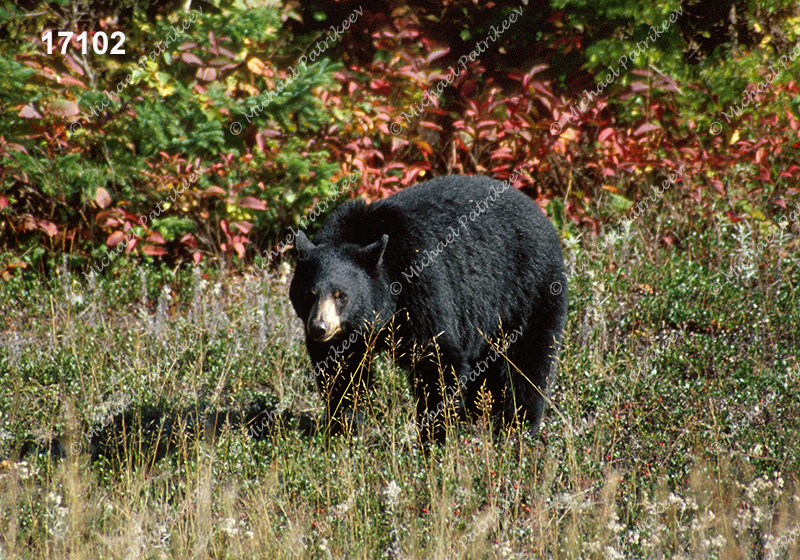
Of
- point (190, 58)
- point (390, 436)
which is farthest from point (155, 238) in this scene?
point (390, 436)

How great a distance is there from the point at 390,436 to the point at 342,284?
77 cm

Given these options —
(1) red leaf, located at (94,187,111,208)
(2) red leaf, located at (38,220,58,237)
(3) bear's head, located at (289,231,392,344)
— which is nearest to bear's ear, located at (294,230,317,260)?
(3) bear's head, located at (289,231,392,344)

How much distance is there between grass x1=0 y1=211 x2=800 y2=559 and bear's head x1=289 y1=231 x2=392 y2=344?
0.46 meters

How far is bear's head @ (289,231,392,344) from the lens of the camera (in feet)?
12.1

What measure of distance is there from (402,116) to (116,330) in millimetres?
2780

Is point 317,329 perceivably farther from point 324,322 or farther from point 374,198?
point 374,198

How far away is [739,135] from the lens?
6.53 m

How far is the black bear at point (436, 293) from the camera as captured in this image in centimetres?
381

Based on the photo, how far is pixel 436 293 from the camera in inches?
154

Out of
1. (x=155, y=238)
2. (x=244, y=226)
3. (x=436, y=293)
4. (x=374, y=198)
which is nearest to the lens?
(x=436, y=293)

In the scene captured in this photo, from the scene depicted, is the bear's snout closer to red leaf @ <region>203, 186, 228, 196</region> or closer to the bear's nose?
the bear's nose

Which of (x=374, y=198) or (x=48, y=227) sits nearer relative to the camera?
(x=48, y=227)

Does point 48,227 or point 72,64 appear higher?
point 72,64

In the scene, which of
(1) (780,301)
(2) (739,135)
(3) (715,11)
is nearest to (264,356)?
(1) (780,301)
